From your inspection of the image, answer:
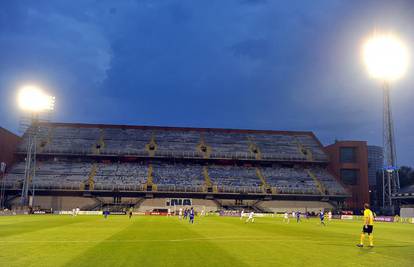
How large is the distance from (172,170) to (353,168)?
46440mm

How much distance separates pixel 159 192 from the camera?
82.7 m

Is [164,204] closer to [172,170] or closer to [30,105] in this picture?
[172,170]

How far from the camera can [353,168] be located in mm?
93812

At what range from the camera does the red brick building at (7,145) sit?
82.9m

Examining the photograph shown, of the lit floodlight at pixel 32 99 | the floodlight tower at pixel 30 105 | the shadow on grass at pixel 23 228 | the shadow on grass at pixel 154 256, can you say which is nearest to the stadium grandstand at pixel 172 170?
the floodlight tower at pixel 30 105

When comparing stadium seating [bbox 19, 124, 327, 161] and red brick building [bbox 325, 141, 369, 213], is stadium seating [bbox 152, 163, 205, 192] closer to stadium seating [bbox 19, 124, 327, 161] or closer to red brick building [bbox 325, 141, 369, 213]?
stadium seating [bbox 19, 124, 327, 161]

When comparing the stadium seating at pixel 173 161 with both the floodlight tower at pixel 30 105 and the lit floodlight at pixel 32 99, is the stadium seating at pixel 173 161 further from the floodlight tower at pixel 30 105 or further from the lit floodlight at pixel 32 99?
the lit floodlight at pixel 32 99

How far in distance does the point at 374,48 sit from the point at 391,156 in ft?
102

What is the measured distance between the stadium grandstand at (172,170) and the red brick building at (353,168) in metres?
3.16

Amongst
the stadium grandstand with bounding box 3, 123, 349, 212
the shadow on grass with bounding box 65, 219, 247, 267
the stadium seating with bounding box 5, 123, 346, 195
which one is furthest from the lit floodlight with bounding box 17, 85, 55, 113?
the shadow on grass with bounding box 65, 219, 247, 267

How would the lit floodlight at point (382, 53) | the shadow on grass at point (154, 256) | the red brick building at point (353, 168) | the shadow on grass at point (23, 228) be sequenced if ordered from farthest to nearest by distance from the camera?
the red brick building at point (353, 168) < the lit floodlight at point (382, 53) < the shadow on grass at point (23, 228) < the shadow on grass at point (154, 256)

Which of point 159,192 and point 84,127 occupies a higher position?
point 84,127

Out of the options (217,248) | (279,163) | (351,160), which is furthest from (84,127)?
(217,248)

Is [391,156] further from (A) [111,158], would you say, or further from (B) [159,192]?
(A) [111,158]
